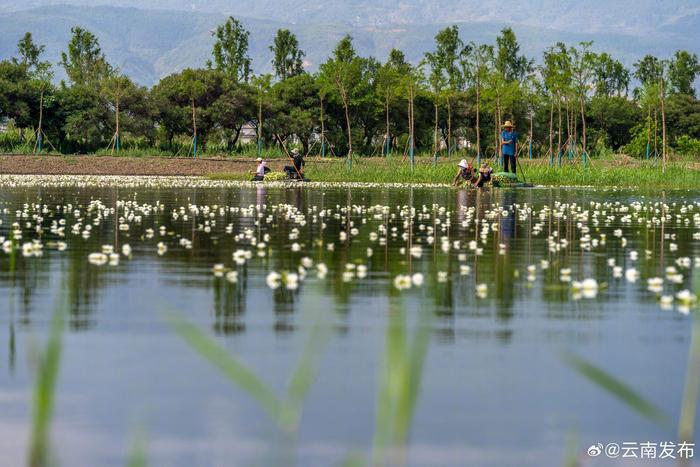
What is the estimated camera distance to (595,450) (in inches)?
219

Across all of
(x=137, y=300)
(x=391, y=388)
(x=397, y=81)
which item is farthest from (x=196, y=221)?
(x=397, y=81)

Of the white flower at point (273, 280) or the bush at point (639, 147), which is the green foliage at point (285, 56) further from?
the white flower at point (273, 280)

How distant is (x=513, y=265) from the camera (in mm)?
13328

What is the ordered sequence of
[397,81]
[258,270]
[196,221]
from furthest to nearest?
[397,81]
[196,221]
[258,270]

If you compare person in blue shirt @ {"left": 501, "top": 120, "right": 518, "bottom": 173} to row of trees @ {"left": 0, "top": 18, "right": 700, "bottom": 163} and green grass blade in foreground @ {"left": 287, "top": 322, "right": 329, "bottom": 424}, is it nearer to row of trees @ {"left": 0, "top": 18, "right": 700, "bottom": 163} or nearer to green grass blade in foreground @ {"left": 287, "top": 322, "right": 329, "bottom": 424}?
row of trees @ {"left": 0, "top": 18, "right": 700, "bottom": 163}

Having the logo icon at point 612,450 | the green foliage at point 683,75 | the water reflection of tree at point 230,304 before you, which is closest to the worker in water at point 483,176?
the water reflection of tree at point 230,304

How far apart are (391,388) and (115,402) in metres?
2.94

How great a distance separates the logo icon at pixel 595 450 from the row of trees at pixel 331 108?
55.5 meters

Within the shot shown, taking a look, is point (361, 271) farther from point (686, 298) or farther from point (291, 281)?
point (686, 298)

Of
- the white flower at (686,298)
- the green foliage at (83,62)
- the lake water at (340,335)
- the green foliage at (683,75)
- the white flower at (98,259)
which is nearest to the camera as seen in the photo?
the lake water at (340,335)

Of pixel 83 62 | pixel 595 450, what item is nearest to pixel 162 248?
pixel 595 450

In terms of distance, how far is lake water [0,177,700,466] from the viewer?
5.71m

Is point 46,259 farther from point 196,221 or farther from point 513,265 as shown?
point 196,221

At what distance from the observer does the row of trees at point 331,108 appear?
71750 millimetres
